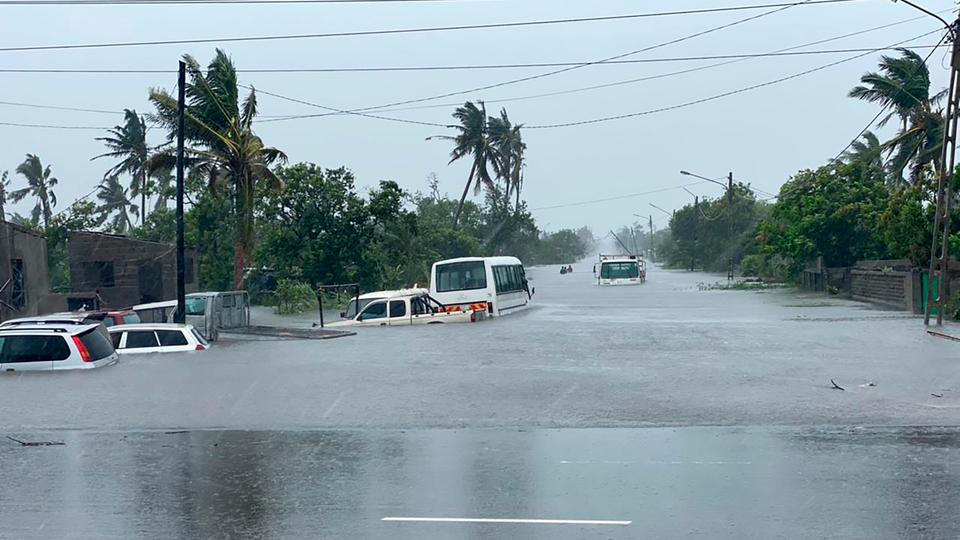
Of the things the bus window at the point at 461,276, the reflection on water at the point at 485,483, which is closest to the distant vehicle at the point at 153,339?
the reflection on water at the point at 485,483

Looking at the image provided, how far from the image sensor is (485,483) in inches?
369

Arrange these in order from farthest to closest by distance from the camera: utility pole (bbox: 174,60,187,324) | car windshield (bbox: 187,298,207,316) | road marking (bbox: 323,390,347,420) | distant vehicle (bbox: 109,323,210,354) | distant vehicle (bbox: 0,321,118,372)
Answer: car windshield (bbox: 187,298,207,316)
utility pole (bbox: 174,60,187,324)
distant vehicle (bbox: 109,323,210,354)
distant vehicle (bbox: 0,321,118,372)
road marking (bbox: 323,390,347,420)

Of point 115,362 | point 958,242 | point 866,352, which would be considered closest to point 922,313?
point 958,242

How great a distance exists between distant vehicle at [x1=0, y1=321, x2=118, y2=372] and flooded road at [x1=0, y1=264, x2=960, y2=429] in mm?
280

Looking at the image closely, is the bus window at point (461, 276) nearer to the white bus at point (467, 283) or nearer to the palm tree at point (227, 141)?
the white bus at point (467, 283)

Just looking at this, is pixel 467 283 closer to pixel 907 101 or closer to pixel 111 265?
pixel 111 265

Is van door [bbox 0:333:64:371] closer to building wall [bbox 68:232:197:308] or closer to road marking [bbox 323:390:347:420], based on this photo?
road marking [bbox 323:390:347:420]

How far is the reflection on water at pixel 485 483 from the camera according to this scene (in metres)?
7.76

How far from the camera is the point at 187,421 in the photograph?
1381 cm

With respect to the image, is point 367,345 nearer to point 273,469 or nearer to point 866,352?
point 866,352

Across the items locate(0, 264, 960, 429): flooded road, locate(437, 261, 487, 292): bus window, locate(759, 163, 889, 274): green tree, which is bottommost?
locate(0, 264, 960, 429): flooded road

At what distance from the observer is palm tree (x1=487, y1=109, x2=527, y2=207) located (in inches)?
3070

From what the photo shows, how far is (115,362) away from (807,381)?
11.7 metres

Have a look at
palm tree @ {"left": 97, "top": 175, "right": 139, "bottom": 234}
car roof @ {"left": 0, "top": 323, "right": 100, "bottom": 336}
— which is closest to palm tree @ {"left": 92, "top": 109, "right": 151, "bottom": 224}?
palm tree @ {"left": 97, "top": 175, "right": 139, "bottom": 234}
